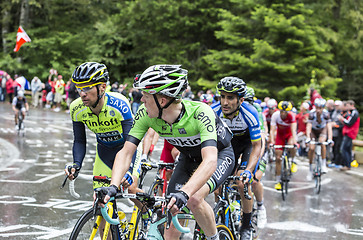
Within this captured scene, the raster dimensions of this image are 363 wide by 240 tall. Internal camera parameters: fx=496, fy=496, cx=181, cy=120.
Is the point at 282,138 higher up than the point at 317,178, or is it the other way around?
the point at 282,138

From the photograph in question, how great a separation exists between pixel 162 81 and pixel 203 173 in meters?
0.80

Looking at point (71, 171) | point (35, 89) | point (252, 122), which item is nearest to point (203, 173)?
point (71, 171)

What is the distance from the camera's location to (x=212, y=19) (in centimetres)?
3325

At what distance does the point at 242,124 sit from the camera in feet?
21.0

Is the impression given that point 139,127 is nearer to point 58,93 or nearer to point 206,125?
point 206,125

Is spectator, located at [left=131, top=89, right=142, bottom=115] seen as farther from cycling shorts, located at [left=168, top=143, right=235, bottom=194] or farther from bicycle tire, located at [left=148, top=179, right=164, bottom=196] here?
cycling shorts, located at [left=168, top=143, right=235, bottom=194]

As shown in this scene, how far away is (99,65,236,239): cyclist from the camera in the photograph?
157 inches

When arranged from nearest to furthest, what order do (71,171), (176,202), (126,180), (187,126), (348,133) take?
(176,202)
(187,126)
(126,180)
(71,171)
(348,133)

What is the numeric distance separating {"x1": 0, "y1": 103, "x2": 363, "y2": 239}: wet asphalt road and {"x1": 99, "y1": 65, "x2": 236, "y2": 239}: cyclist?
279cm

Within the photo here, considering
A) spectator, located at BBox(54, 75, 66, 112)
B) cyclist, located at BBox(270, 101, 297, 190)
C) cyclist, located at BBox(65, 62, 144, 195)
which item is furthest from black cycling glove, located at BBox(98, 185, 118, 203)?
spectator, located at BBox(54, 75, 66, 112)

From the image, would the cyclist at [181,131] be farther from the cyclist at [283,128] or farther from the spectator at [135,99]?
the spectator at [135,99]

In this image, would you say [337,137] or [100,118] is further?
[337,137]

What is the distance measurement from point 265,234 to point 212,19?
27074 millimetres

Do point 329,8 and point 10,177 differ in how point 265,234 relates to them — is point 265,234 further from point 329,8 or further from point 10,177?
point 329,8
